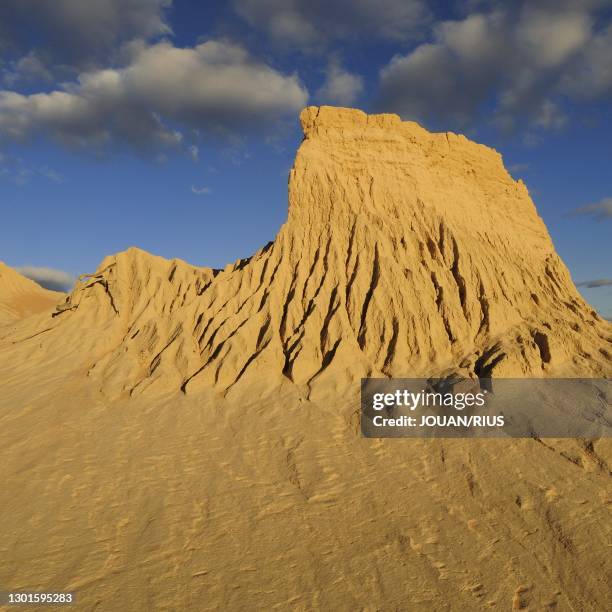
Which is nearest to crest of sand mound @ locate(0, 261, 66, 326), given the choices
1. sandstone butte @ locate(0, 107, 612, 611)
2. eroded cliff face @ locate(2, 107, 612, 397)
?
sandstone butte @ locate(0, 107, 612, 611)

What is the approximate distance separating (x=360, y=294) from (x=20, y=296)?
46.8 meters

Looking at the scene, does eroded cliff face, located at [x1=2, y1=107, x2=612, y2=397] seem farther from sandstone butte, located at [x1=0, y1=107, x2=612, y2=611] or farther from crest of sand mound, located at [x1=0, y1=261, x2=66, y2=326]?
crest of sand mound, located at [x1=0, y1=261, x2=66, y2=326]

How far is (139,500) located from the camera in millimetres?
12016

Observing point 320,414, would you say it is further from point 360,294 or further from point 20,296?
point 20,296

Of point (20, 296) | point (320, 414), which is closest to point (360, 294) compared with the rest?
point (320, 414)

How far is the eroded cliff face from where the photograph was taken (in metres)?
17.4

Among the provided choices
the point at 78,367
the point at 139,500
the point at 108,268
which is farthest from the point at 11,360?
the point at 139,500

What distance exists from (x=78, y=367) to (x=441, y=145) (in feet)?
67.9

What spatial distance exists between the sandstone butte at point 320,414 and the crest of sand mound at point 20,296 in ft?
76.8

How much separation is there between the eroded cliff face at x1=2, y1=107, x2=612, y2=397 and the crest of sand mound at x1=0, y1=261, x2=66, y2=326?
2577 cm

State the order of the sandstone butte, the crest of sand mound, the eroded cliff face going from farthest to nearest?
the crest of sand mound → the eroded cliff face → the sandstone butte

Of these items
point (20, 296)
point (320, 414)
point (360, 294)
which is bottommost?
point (320, 414)

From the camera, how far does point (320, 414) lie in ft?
51.2

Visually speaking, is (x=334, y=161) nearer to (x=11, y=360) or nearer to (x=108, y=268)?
(x=108, y=268)
